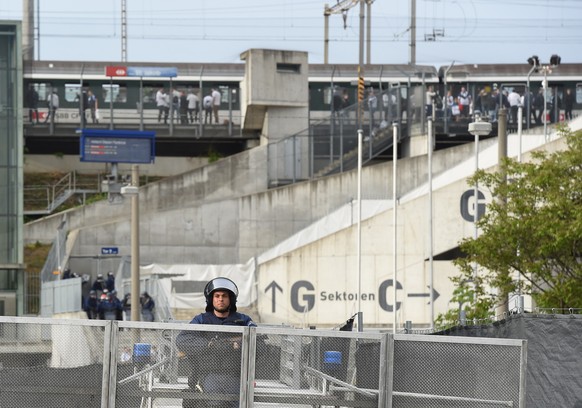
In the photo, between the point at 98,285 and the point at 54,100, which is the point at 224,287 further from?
the point at 54,100

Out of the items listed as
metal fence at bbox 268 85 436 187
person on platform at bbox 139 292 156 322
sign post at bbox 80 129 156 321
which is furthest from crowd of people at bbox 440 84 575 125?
person on platform at bbox 139 292 156 322

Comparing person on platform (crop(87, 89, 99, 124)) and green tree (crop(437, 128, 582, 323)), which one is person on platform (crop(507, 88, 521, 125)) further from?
green tree (crop(437, 128, 582, 323))

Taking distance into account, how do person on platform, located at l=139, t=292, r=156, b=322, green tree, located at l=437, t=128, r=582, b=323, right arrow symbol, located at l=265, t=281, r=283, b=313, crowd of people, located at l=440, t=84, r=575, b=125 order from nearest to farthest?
green tree, located at l=437, t=128, r=582, b=323
person on platform, located at l=139, t=292, r=156, b=322
right arrow symbol, located at l=265, t=281, r=283, b=313
crowd of people, located at l=440, t=84, r=575, b=125

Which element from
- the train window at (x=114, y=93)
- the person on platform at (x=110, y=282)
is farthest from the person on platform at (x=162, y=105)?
the person on platform at (x=110, y=282)

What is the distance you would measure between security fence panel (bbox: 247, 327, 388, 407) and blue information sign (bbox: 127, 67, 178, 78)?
57800 millimetres

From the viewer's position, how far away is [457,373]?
1095 cm

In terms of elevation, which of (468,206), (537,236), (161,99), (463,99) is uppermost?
(161,99)

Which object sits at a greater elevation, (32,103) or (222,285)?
(32,103)

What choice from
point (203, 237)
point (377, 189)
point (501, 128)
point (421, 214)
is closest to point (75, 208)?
point (203, 237)

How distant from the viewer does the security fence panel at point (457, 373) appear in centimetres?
1092

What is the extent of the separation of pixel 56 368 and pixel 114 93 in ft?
187

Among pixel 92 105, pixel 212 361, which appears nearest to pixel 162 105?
pixel 92 105

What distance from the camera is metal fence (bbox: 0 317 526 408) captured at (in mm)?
10797

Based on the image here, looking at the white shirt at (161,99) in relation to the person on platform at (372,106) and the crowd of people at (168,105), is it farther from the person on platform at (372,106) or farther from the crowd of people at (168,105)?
the person on platform at (372,106)
